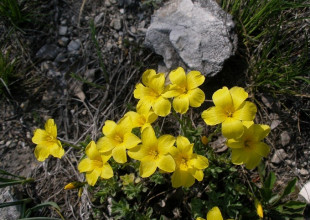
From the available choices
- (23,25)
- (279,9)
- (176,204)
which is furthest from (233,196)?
(23,25)

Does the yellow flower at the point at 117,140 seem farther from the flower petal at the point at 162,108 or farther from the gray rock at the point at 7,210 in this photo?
the gray rock at the point at 7,210

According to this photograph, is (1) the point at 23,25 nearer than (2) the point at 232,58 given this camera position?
No

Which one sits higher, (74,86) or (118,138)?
(118,138)

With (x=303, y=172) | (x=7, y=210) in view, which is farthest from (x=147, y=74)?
(x=7, y=210)

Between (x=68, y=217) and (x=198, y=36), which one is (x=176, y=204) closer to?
(x=68, y=217)

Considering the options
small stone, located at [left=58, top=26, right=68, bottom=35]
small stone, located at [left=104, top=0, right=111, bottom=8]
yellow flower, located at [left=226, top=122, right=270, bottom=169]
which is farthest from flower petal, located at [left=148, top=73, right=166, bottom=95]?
small stone, located at [left=58, top=26, right=68, bottom=35]

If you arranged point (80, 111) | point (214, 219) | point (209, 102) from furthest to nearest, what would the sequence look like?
point (80, 111)
point (209, 102)
point (214, 219)

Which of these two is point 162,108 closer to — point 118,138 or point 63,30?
point 118,138
